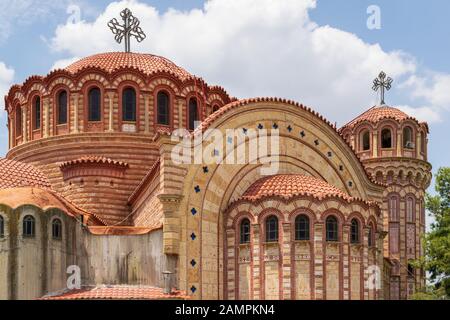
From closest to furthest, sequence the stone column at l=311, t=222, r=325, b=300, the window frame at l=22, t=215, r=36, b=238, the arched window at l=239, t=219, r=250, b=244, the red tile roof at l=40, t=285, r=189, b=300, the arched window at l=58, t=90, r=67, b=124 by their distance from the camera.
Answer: the window frame at l=22, t=215, r=36, b=238 < the red tile roof at l=40, t=285, r=189, b=300 < the stone column at l=311, t=222, r=325, b=300 < the arched window at l=239, t=219, r=250, b=244 < the arched window at l=58, t=90, r=67, b=124

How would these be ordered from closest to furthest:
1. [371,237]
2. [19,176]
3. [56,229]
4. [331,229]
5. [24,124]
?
1. [56,229]
2. [331,229]
3. [371,237]
4. [19,176]
5. [24,124]

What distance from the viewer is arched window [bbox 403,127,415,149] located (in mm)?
57125

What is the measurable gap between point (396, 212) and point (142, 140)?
21.6 metres

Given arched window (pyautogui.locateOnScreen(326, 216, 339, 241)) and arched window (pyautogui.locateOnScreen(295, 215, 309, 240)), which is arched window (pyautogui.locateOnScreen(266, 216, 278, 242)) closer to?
arched window (pyautogui.locateOnScreen(295, 215, 309, 240))

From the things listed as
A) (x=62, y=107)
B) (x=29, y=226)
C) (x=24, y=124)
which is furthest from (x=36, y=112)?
(x=29, y=226)

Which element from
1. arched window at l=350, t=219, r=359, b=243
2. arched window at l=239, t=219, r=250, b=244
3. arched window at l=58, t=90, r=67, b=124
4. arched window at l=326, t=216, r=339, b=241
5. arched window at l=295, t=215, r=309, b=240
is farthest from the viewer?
arched window at l=58, t=90, r=67, b=124

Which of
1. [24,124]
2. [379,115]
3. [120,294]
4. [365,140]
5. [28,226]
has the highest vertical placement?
[379,115]

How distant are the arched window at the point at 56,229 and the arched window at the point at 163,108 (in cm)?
1027

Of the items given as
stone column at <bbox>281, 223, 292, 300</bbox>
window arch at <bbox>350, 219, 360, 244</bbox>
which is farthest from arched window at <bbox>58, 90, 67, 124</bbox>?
window arch at <bbox>350, 219, 360, 244</bbox>

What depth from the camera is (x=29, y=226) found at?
32531mm

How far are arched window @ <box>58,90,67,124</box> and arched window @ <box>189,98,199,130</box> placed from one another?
586cm

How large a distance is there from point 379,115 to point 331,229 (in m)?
23.2

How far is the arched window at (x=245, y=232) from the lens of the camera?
1410 inches

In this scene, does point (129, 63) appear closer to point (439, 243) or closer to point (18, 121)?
point (18, 121)
